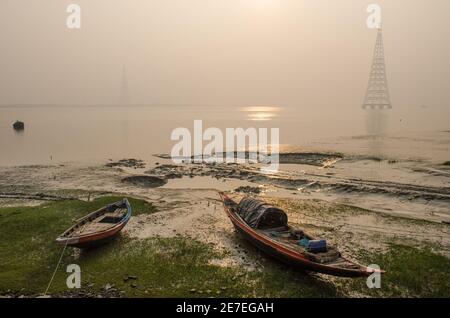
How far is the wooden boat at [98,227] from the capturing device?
59.7 ft

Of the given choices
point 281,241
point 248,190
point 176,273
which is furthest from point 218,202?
point 176,273

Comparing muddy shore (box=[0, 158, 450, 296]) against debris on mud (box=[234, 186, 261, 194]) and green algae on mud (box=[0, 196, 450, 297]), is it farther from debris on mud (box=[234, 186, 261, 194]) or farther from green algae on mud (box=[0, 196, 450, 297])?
green algae on mud (box=[0, 196, 450, 297])

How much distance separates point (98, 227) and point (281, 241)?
32.8ft

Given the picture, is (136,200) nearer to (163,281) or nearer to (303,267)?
(163,281)

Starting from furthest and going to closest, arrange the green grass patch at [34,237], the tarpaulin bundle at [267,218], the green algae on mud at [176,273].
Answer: the tarpaulin bundle at [267,218]
the green grass patch at [34,237]
the green algae on mud at [176,273]

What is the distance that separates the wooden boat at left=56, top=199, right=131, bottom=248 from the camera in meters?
18.2

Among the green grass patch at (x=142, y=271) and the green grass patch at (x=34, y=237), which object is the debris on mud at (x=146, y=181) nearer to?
the green grass patch at (x=34, y=237)

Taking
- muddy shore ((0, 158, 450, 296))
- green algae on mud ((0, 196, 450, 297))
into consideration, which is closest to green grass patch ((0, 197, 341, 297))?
green algae on mud ((0, 196, 450, 297))

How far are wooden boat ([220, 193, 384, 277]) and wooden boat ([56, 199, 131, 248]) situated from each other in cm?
647

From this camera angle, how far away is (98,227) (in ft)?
67.5

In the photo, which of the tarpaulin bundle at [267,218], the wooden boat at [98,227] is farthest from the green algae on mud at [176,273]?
the tarpaulin bundle at [267,218]

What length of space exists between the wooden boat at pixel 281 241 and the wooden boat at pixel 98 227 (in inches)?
255

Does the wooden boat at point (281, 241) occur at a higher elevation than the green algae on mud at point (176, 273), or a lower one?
higher
